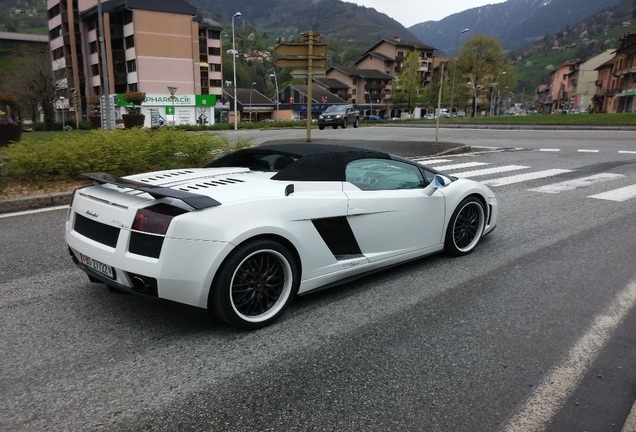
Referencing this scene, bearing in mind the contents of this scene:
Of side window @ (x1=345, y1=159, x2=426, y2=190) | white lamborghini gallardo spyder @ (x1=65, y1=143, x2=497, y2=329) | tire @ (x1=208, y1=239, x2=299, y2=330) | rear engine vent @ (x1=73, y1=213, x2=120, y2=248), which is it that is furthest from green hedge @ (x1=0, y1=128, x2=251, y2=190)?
tire @ (x1=208, y1=239, x2=299, y2=330)

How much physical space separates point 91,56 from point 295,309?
237ft

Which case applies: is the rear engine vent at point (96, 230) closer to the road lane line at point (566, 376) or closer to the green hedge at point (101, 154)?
the road lane line at point (566, 376)

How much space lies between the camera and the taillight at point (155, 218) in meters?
3.09

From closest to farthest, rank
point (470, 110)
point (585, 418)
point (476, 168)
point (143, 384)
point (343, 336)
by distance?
point (585, 418)
point (143, 384)
point (343, 336)
point (476, 168)
point (470, 110)

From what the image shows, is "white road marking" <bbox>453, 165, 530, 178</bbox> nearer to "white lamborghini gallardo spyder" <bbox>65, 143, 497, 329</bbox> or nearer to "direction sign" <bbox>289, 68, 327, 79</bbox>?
"direction sign" <bbox>289, 68, 327, 79</bbox>

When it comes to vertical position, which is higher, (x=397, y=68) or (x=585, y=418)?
(x=397, y=68)

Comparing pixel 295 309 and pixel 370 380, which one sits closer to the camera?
pixel 370 380

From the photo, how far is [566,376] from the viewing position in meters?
2.89

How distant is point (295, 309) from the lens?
385 centimetres

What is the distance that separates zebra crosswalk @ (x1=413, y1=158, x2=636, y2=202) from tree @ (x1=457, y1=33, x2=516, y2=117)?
222 ft

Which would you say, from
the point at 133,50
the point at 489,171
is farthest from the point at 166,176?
the point at 133,50

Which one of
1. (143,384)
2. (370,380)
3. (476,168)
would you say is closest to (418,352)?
(370,380)

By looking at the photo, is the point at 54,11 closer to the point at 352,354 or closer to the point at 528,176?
the point at 528,176

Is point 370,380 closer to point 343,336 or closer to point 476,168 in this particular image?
point 343,336
